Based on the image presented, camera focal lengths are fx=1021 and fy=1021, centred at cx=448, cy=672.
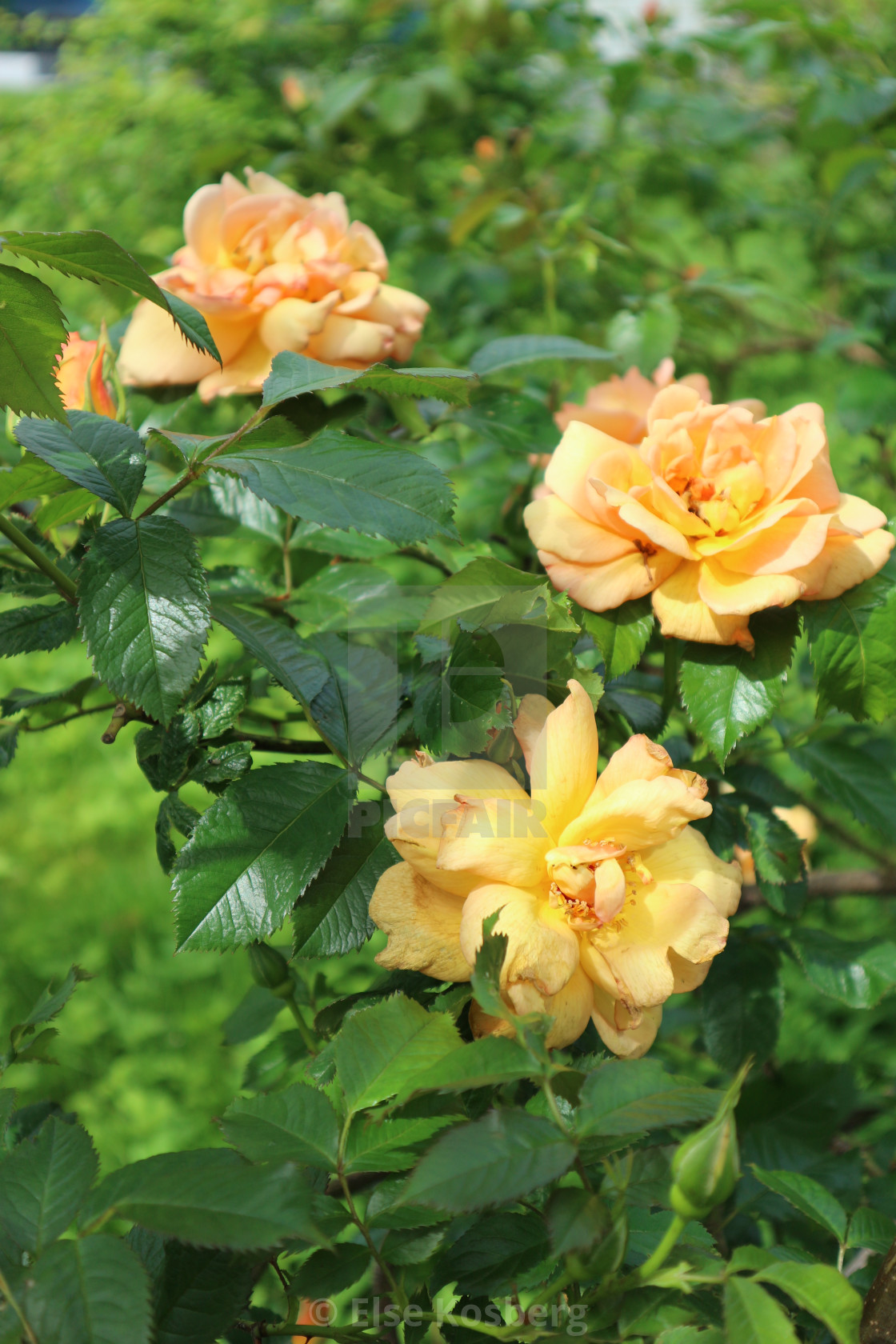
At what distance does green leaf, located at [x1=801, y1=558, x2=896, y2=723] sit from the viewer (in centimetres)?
60

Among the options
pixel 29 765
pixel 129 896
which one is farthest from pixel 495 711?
pixel 29 765

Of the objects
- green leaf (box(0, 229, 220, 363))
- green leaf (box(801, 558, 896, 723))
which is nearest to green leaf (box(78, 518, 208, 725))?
green leaf (box(0, 229, 220, 363))

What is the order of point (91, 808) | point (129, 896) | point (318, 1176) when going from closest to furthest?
point (318, 1176) < point (129, 896) < point (91, 808)

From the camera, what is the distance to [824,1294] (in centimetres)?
42

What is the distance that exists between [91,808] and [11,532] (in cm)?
188

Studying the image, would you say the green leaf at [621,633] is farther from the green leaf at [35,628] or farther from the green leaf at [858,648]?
the green leaf at [35,628]

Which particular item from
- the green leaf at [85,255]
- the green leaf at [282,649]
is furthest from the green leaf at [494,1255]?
the green leaf at [85,255]

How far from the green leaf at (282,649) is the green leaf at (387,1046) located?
0.18 m

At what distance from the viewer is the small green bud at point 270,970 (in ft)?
2.21

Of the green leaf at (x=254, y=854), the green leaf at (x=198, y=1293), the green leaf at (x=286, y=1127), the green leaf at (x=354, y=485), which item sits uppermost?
the green leaf at (x=354, y=485)

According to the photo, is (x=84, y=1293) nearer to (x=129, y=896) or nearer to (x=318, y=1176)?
(x=318, y=1176)

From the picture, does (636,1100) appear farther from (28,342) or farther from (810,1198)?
(28,342)

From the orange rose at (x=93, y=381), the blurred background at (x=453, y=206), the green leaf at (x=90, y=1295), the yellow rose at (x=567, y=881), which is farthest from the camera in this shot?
the blurred background at (x=453, y=206)

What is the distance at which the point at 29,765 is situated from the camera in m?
2.50
